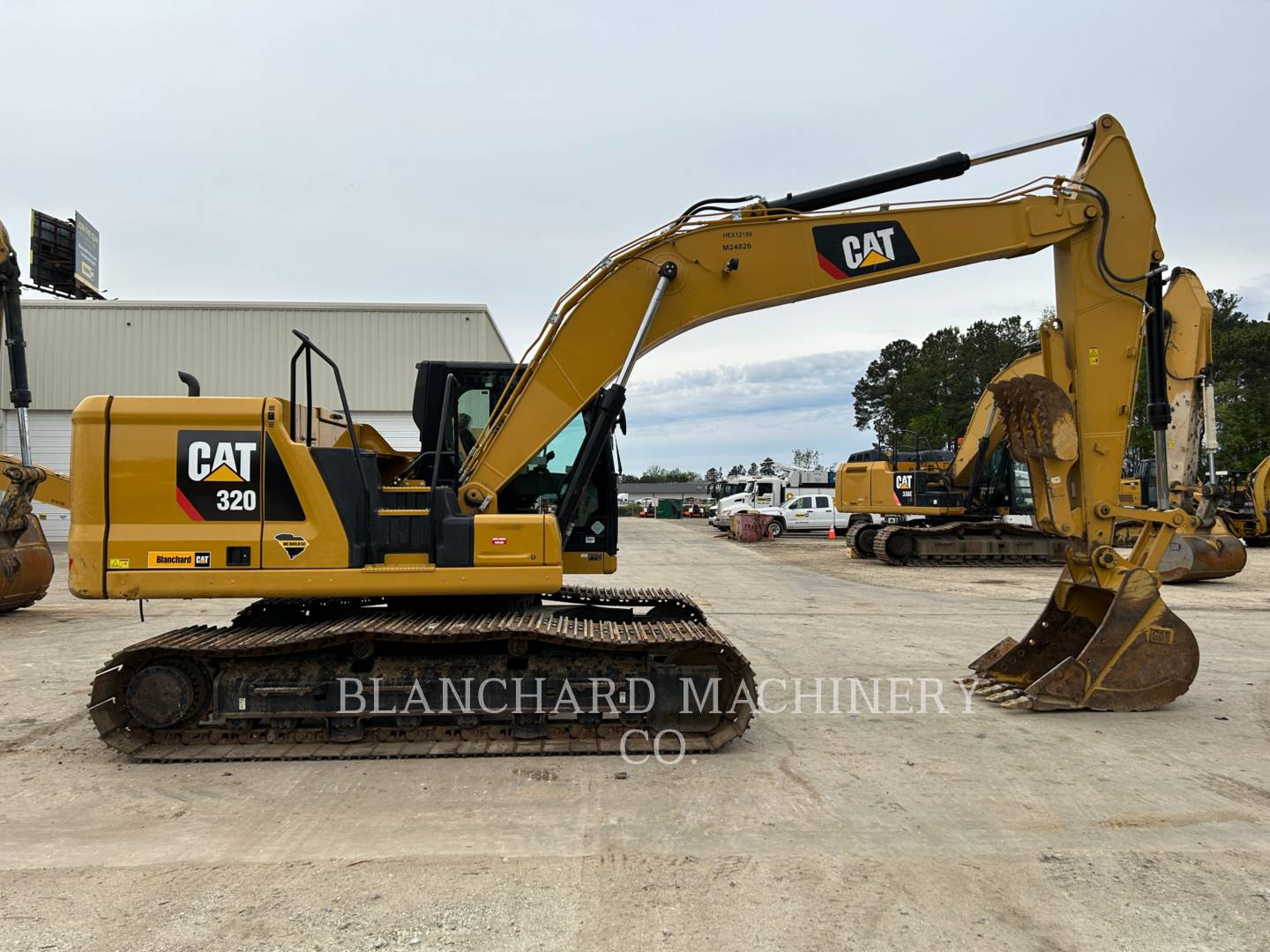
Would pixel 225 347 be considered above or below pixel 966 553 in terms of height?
above

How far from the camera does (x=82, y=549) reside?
5336 mm

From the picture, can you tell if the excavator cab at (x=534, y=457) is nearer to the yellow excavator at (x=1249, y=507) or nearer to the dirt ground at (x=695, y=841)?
the dirt ground at (x=695, y=841)

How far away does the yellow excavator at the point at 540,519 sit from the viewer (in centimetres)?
548

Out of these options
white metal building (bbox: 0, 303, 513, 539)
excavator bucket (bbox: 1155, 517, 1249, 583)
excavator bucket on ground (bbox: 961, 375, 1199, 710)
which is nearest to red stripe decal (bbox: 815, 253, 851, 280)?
excavator bucket on ground (bbox: 961, 375, 1199, 710)

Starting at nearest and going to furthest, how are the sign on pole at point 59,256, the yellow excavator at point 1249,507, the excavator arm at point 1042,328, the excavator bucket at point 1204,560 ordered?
the excavator arm at point 1042,328 < the excavator bucket at point 1204,560 < the yellow excavator at point 1249,507 < the sign on pole at point 59,256

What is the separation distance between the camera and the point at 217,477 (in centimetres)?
Answer: 550

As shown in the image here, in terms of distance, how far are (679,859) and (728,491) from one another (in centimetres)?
4501

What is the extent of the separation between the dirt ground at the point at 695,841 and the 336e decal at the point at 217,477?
5.43 ft

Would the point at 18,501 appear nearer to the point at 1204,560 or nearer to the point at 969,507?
the point at 969,507

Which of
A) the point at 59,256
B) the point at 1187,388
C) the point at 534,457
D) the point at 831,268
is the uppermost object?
the point at 59,256

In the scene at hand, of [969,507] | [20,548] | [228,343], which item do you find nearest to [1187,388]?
[969,507]

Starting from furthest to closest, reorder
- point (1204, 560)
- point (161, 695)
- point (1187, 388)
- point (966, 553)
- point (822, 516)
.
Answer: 1. point (822, 516)
2. point (966, 553)
3. point (1204, 560)
4. point (1187, 388)
5. point (161, 695)

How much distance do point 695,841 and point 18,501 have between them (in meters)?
11.5

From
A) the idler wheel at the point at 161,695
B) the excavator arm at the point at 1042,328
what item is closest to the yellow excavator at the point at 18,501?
the idler wheel at the point at 161,695
